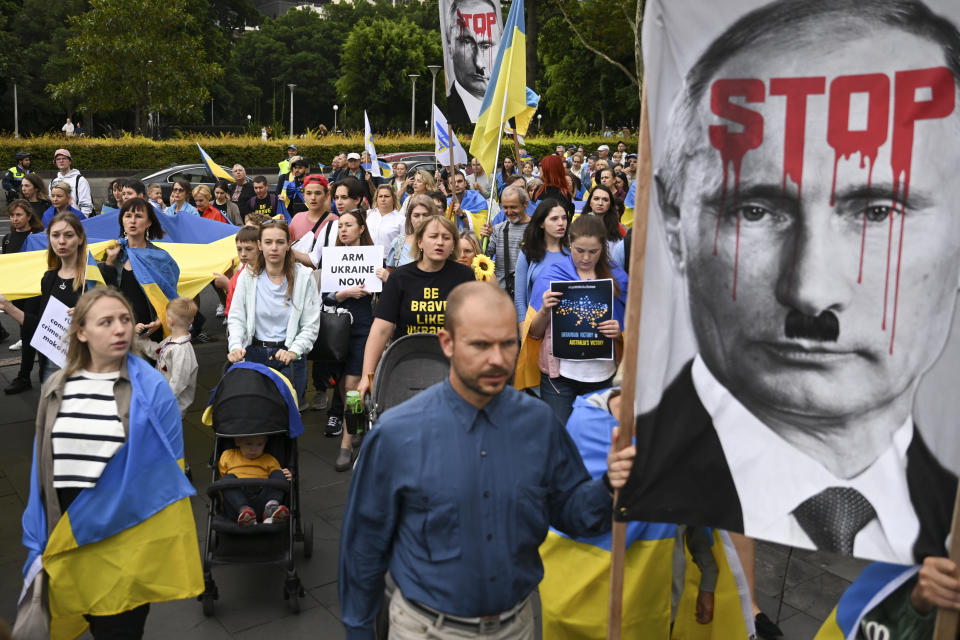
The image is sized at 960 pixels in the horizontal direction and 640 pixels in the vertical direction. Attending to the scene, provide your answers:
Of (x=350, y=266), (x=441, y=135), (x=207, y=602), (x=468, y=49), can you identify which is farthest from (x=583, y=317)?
(x=441, y=135)

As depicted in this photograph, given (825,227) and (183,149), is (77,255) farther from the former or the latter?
(183,149)

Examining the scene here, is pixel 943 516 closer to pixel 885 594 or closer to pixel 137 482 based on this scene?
pixel 885 594

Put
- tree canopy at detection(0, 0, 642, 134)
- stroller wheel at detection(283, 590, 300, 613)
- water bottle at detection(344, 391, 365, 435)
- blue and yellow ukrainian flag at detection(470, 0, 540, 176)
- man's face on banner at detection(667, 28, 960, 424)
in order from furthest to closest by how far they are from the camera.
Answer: tree canopy at detection(0, 0, 642, 134), blue and yellow ukrainian flag at detection(470, 0, 540, 176), water bottle at detection(344, 391, 365, 435), stroller wheel at detection(283, 590, 300, 613), man's face on banner at detection(667, 28, 960, 424)

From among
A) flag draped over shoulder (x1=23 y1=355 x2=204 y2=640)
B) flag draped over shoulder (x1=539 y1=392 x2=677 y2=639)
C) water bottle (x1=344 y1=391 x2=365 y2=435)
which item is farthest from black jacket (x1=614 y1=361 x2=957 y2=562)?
water bottle (x1=344 y1=391 x2=365 y2=435)

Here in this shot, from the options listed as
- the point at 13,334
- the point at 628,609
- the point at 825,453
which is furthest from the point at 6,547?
the point at 13,334

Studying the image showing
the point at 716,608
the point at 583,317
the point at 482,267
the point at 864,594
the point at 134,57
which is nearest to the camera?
the point at 864,594

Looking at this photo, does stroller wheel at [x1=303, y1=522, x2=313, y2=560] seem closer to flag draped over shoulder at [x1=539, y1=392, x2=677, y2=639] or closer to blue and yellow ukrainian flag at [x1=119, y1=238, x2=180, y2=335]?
flag draped over shoulder at [x1=539, y1=392, x2=677, y2=639]

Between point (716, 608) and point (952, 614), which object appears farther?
point (716, 608)

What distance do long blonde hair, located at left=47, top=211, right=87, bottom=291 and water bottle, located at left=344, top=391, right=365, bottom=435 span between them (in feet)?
7.06

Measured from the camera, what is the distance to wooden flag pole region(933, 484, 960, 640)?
2.31 m

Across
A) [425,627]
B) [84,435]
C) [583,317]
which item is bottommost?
[425,627]

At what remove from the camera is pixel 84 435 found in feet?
12.3

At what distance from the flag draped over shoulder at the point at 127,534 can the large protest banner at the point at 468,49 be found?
6.27 metres

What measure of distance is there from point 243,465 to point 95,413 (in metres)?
1.37
